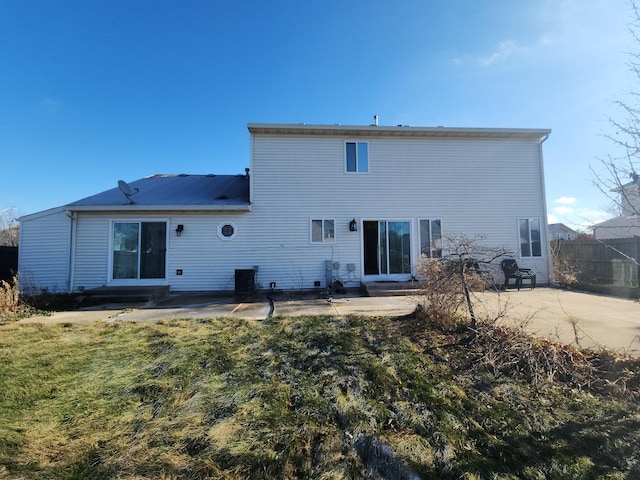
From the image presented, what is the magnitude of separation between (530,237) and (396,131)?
6278 millimetres

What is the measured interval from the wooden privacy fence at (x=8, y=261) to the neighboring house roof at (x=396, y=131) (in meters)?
9.18

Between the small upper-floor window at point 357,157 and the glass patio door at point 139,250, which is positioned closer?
the glass patio door at point 139,250

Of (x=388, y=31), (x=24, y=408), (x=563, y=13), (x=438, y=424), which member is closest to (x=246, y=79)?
(x=388, y=31)

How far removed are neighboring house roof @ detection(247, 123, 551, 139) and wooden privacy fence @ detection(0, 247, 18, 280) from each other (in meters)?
9.18

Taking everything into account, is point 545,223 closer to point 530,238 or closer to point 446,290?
point 530,238

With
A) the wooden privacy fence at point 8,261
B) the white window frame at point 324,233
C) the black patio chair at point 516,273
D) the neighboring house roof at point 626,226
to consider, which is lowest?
the black patio chair at point 516,273

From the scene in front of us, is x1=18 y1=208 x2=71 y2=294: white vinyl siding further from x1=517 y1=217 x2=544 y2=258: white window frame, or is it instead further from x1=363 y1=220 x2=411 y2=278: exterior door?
x1=517 y1=217 x2=544 y2=258: white window frame

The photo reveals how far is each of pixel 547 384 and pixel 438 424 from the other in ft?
4.86

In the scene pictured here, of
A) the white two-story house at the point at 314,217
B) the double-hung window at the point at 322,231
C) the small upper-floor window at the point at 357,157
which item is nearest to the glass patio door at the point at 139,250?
the white two-story house at the point at 314,217

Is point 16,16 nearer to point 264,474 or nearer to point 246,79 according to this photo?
point 246,79

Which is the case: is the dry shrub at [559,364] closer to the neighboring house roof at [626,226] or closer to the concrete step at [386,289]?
the neighboring house roof at [626,226]

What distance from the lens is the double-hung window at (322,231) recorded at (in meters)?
9.89

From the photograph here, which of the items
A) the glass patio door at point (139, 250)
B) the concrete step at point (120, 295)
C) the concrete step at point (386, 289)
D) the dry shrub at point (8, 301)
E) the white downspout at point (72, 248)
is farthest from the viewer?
the glass patio door at point (139, 250)

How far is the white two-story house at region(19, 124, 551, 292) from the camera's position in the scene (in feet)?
30.6
